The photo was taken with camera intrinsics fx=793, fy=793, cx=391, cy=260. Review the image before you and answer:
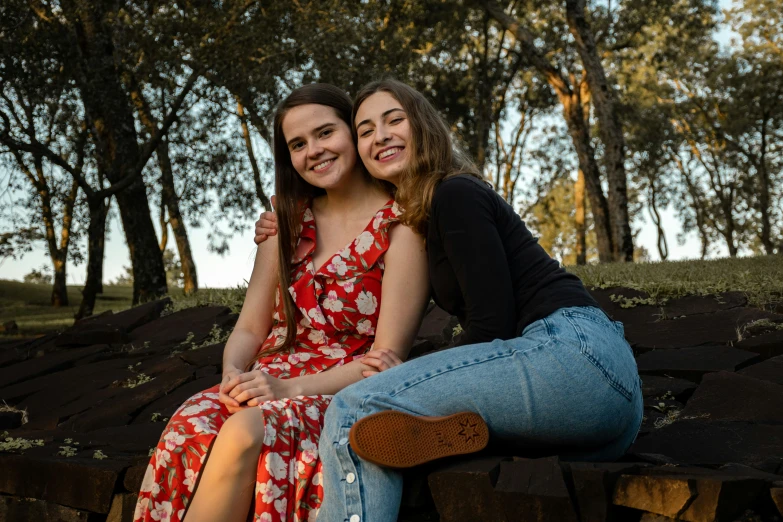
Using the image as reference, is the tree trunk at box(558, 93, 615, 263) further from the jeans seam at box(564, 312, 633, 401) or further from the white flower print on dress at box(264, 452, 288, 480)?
the white flower print on dress at box(264, 452, 288, 480)

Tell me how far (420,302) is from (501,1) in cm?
1838

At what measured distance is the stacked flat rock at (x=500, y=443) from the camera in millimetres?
2369

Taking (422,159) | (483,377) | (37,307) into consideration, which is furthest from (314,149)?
(37,307)

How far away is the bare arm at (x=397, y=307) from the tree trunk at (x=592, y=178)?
11.6m

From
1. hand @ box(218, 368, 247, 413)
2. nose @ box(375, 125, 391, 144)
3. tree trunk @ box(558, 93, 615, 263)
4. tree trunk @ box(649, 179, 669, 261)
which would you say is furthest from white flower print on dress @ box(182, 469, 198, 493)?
tree trunk @ box(649, 179, 669, 261)

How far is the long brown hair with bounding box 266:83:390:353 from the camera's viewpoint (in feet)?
11.3

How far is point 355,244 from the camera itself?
3393 mm

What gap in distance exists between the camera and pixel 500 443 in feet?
8.59

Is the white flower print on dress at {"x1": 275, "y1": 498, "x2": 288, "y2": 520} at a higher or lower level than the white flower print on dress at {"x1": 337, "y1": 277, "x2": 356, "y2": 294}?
lower

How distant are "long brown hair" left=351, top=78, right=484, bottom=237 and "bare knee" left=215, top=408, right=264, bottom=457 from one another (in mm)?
1014

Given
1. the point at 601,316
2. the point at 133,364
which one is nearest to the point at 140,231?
the point at 133,364

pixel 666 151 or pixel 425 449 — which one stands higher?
pixel 666 151

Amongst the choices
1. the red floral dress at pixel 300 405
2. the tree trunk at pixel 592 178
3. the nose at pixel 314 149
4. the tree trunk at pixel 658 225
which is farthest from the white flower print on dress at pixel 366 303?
the tree trunk at pixel 658 225

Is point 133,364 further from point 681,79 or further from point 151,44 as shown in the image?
point 681,79
